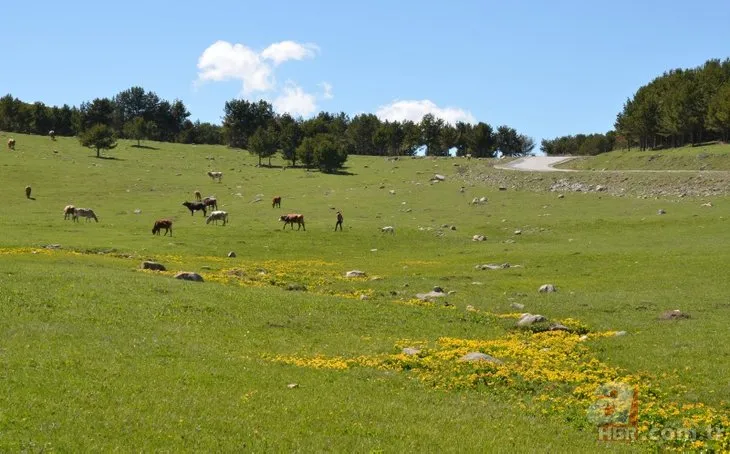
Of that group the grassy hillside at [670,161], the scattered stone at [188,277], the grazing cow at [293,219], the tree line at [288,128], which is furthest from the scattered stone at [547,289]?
the tree line at [288,128]

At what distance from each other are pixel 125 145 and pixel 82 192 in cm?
6673


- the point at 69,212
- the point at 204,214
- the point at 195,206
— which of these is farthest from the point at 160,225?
the point at 195,206

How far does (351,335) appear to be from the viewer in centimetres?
2602

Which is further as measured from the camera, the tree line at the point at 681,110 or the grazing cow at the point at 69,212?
the tree line at the point at 681,110

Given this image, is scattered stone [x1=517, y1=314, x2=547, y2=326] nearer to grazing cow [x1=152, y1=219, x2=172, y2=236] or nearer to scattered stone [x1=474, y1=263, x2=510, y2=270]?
scattered stone [x1=474, y1=263, x2=510, y2=270]

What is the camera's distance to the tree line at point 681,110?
11662cm

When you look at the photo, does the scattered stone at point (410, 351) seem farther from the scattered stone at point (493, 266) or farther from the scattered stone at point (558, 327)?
the scattered stone at point (493, 266)

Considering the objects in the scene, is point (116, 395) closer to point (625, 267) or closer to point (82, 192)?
point (625, 267)

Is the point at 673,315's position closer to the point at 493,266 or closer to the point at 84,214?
the point at 493,266

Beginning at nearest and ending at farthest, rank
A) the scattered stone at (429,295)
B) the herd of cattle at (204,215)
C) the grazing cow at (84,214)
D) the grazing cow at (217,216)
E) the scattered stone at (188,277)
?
the scattered stone at (188,277) → the scattered stone at (429,295) → the herd of cattle at (204,215) → the grazing cow at (84,214) → the grazing cow at (217,216)

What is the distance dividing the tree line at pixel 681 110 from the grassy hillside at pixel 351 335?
5738cm

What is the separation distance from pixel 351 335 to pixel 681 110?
116879mm

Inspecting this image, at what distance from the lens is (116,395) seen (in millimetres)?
16234

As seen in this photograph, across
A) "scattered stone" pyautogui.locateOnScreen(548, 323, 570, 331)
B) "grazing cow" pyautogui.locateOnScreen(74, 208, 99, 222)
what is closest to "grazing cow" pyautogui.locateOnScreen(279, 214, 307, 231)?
"grazing cow" pyautogui.locateOnScreen(74, 208, 99, 222)
